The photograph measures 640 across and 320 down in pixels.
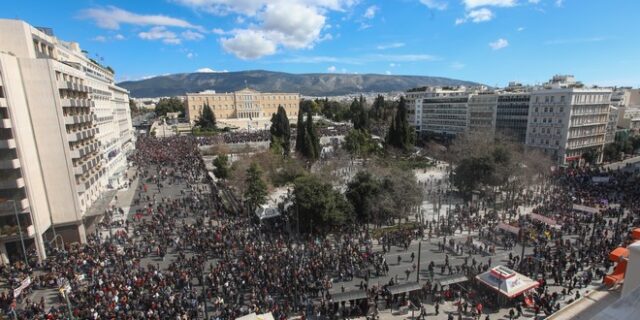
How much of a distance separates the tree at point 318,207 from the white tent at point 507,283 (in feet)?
38.7

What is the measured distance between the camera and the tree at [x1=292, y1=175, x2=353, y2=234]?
2567 centimetres

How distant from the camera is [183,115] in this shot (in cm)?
13162

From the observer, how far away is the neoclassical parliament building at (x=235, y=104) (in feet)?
364

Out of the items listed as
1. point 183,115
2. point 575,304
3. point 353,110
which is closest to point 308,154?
point 575,304

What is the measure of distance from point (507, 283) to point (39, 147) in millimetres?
32229

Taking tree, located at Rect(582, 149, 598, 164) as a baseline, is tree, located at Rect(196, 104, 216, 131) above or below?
above

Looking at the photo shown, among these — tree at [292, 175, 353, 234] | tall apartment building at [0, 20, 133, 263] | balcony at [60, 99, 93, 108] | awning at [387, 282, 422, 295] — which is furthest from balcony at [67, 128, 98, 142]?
awning at [387, 282, 422, 295]

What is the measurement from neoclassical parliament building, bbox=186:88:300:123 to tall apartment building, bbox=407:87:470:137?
52425mm

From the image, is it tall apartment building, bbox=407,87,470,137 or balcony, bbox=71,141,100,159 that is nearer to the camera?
balcony, bbox=71,141,100,159

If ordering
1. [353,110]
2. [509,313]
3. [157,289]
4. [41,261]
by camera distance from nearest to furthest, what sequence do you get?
[509,313], [157,289], [41,261], [353,110]

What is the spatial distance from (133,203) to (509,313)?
36.6 meters

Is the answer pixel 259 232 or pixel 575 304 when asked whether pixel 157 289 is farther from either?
pixel 575 304

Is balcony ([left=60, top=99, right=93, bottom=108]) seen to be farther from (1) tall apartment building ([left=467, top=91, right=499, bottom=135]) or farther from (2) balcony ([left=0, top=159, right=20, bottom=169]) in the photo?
(1) tall apartment building ([left=467, top=91, right=499, bottom=135])

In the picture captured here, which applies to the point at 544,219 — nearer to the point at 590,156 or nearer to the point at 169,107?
the point at 590,156
